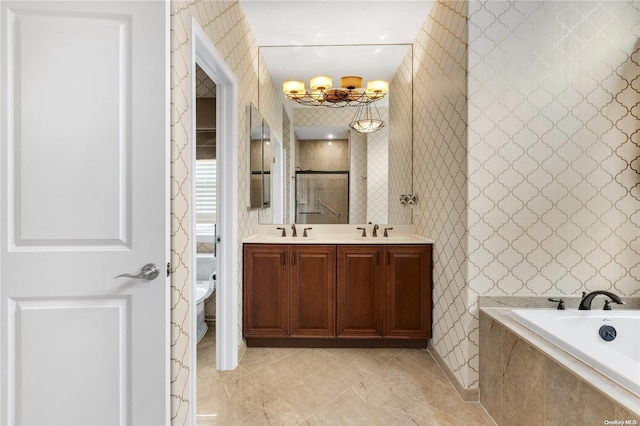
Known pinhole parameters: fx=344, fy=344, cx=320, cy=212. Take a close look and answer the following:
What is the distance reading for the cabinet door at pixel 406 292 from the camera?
264 cm

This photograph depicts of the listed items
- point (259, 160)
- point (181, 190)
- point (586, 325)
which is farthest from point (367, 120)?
point (586, 325)

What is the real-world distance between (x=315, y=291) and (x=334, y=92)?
1.78 meters

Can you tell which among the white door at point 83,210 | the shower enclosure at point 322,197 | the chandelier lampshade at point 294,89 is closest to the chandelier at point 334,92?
the chandelier lampshade at point 294,89

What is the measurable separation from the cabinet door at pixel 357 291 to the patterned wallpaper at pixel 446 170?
17.9 inches

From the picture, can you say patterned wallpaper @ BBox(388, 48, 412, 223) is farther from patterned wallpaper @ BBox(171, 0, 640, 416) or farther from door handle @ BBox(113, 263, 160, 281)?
door handle @ BBox(113, 263, 160, 281)

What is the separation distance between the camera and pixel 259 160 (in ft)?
9.37

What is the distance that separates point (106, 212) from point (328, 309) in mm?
1781

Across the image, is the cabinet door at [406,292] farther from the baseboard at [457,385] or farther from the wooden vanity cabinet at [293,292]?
the wooden vanity cabinet at [293,292]

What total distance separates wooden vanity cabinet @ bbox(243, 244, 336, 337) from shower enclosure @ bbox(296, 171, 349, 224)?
1.87 feet

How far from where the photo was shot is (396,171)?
3.12 metres

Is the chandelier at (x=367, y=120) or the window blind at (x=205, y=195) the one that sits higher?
the chandelier at (x=367, y=120)

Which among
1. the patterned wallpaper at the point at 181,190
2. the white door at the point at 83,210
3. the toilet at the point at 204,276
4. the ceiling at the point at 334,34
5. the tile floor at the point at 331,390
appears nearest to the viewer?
the white door at the point at 83,210

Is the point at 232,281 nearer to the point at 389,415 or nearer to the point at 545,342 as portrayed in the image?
the point at 389,415

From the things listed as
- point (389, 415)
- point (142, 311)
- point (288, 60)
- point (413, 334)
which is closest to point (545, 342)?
point (389, 415)
